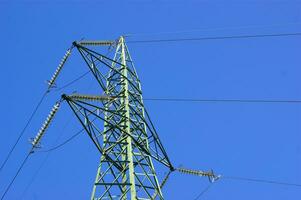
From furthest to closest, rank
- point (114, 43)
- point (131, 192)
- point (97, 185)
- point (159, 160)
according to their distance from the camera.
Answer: point (114, 43), point (159, 160), point (97, 185), point (131, 192)

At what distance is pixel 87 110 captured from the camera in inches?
828

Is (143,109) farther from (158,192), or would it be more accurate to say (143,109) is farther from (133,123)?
(158,192)

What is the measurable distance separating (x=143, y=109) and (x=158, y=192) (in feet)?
16.0

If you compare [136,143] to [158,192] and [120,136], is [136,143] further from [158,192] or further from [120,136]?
[158,192]

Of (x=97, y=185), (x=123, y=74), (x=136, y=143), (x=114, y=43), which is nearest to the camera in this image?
(x=97, y=185)

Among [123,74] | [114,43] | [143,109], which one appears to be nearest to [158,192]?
[143,109]

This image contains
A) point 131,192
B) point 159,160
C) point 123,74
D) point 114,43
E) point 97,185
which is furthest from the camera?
point 114,43

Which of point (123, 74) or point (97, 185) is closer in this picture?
point (97, 185)

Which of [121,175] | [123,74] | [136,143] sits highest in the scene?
[123,74]

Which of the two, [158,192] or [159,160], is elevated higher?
[159,160]

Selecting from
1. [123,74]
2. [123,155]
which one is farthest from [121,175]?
[123,74]

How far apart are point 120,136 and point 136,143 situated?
0.71 meters

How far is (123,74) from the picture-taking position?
24.3 m

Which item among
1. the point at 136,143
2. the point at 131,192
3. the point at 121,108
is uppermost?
the point at 121,108
